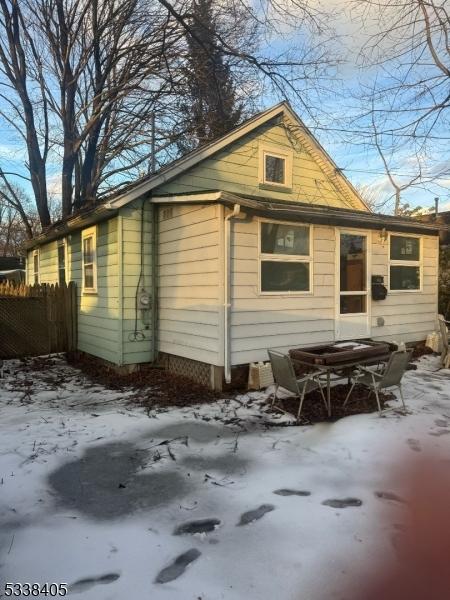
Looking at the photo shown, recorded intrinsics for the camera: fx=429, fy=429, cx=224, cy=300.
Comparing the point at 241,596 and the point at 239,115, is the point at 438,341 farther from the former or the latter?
the point at 241,596

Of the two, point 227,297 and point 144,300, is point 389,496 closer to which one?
point 227,297

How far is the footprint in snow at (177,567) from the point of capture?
2393 millimetres

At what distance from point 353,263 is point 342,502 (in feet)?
18.3

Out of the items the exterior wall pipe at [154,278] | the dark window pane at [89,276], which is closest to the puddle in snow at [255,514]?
the exterior wall pipe at [154,278]

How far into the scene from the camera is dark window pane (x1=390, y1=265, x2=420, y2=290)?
883cm

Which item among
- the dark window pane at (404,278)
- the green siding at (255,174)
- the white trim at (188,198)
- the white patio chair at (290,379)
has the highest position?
the green siding at (255,174)

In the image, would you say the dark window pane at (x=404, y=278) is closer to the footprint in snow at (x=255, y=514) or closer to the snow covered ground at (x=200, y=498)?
the snow covered ground at (x=200, y=498)

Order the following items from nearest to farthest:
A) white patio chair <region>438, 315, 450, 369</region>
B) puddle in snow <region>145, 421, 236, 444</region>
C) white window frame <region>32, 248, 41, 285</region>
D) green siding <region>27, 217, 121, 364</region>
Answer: puddle in snow <region>145, 421, 236, 444</region> < green siding <region>27, 217, 121, 364</region> < white patio chair <region>438, 315, 450, 369</region> < white window frame <region>32, 248, 41, 285</region>

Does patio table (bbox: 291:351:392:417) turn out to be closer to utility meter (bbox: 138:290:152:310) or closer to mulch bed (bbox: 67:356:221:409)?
mulch bed (bbox: 67:356:221:409)

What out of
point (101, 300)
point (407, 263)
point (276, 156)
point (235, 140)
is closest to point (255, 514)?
point (101, 300)

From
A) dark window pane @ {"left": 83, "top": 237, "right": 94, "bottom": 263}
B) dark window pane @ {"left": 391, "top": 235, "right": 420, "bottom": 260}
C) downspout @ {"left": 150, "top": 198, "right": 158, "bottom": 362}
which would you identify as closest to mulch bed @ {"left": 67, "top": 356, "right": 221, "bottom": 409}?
downspout @ {"left": 150, "top": 198, "right": 158, "bottom": 362}

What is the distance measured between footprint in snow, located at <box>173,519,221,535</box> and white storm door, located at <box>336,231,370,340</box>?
5.32 m

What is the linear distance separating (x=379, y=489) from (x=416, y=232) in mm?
7054

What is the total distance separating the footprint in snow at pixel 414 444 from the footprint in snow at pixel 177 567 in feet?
8.56
